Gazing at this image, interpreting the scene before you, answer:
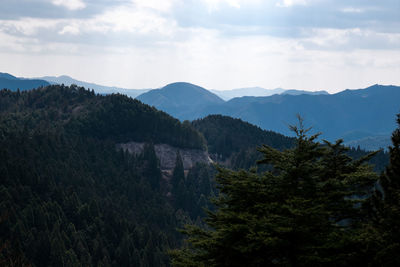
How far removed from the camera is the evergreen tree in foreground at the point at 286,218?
2336 centimetres

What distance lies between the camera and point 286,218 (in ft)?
77.3

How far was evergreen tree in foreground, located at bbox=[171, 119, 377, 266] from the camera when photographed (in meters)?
23.4

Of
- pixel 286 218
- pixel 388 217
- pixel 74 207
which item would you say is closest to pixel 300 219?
pixel 286 218

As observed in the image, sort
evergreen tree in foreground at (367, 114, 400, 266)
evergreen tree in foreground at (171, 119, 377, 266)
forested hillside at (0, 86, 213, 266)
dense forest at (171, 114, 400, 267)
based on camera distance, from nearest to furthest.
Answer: evergreen tree in foreground at (367, 114, 400, 266) < dense forest at (171, 114, 400, 267) < evergreen tree in foreground at (171, 119, 377, 266) < forested hillside at (0, 86, 213, 266)

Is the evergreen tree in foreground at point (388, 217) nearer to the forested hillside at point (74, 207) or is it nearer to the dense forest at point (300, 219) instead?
the dense forest at point (300, 219)

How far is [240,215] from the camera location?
80.4 ft

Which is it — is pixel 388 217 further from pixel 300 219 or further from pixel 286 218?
pixel 286 218

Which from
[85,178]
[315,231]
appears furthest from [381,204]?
[85,178]

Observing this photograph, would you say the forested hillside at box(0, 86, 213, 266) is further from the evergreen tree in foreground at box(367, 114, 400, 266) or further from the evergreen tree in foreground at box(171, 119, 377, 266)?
the evergreen tree in foreground at box(367, 114, 400, 266)

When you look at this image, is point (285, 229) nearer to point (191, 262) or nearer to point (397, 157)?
point (191, 262)

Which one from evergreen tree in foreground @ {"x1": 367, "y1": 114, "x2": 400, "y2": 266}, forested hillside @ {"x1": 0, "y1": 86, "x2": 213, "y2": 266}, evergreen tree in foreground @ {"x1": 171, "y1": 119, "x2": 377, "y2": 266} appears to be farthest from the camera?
forested hillside @ {"x1": 0, "y1": 86, "x2": 213, "y2": 266}

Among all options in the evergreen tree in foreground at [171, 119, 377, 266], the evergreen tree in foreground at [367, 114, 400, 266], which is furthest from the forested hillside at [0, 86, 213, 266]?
the evergreen tree in foreground at [367, 114, 400, 266]

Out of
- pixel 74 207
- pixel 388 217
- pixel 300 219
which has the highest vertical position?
pixel 388 217

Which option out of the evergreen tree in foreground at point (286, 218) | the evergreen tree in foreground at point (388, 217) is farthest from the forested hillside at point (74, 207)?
the evergreen tree in foreground at point (388, 217)
